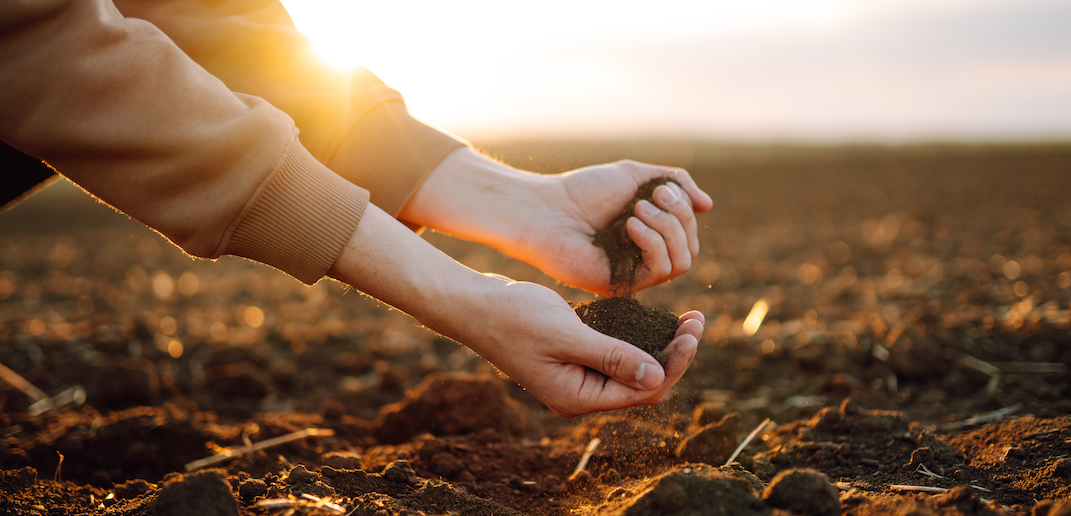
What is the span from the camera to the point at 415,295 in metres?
1.82

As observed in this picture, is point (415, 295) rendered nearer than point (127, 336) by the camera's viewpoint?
Yes

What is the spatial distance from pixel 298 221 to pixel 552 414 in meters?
1.62

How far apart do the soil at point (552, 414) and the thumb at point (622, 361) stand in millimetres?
280

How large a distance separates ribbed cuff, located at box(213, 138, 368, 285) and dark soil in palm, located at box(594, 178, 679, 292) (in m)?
0.94

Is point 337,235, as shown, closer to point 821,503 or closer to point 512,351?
point 512,351

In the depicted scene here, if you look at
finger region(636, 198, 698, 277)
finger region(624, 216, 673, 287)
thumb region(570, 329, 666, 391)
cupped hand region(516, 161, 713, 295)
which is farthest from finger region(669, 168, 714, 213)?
thumb region(570, 329, 666, 391)

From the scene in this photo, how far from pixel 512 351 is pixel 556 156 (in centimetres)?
113

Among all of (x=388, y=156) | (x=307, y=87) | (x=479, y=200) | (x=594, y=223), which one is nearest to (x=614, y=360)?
(x=594, y=223)

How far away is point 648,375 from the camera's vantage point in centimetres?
172

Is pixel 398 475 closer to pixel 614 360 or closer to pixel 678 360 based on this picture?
pixel 614 360

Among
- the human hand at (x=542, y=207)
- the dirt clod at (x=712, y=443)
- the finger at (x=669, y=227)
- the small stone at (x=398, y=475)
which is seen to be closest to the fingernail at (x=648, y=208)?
the finger at (x=669, y=227)

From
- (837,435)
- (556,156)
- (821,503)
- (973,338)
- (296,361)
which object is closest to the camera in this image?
(821,503)

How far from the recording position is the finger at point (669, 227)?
213 centimetres

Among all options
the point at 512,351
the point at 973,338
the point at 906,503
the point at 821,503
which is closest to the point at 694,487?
the point at 821,503
